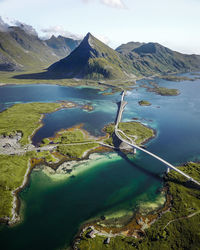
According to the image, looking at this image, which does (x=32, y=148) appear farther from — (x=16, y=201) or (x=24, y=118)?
(x=24, y=118)

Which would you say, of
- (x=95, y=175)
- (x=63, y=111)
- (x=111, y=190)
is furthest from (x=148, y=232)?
(x=63, y=111)

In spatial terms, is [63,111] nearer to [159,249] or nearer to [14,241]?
[14,241]

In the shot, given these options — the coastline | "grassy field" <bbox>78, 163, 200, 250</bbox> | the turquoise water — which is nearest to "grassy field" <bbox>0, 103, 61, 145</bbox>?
the turquoise water

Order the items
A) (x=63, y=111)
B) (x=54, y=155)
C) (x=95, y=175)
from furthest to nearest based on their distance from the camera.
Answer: (x=63, y=111), (x=54, y=155), (x=95, y=175)

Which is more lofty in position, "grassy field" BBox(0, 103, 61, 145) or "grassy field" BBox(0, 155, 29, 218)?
"grassy field" BBox(0, 103, 61, 145)

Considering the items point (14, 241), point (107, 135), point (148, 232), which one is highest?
point (107, 135)

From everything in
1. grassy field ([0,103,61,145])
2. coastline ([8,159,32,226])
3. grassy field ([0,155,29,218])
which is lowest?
coastline ([8,159,32,226])

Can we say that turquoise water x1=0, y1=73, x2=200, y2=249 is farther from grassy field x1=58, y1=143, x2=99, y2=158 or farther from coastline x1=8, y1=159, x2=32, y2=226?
grassy field x1=58, y1=143, x2=99, y2=158
